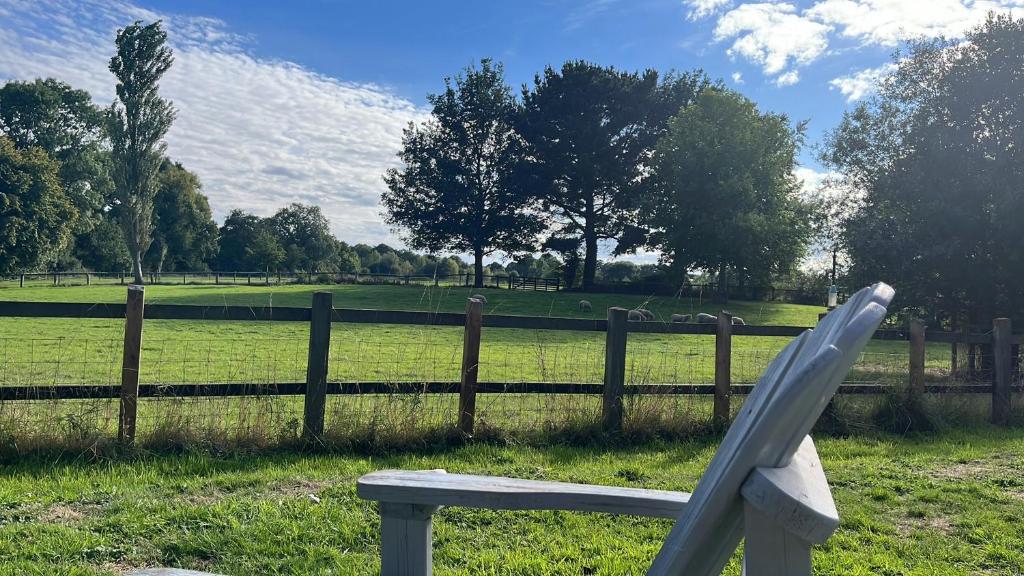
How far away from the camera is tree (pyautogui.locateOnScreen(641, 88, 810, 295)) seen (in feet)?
114

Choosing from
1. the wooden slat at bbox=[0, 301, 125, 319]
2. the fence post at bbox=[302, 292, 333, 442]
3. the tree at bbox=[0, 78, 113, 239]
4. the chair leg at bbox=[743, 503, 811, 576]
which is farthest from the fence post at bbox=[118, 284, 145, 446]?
the tree at bbox=[0, 78, 113, 239]

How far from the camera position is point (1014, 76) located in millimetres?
13656

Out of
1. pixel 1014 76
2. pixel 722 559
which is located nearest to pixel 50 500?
pixel 722 559

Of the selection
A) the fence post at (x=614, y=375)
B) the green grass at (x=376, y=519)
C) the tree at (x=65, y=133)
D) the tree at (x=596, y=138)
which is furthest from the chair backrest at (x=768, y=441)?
the tree at (x=65, y=133)

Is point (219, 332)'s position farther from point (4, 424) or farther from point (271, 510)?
point (271, 510)

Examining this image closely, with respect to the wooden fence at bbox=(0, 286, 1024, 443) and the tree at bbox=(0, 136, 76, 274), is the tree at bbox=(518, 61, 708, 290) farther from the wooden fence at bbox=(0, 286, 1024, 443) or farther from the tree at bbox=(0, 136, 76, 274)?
the wooden fence at bbox=(0, 286, 1024, 443)

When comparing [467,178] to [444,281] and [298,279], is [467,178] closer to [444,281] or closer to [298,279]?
[444,281]

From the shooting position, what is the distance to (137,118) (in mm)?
47344

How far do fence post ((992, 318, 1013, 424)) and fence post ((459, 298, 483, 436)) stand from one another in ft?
21.9

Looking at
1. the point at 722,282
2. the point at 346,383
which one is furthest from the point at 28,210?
the point at 346,383

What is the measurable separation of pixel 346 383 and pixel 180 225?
240 ft

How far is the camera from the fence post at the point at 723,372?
281 inches

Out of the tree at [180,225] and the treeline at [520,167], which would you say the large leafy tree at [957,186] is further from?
the tree at [180,225]

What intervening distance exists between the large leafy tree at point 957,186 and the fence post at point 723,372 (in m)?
8.95
